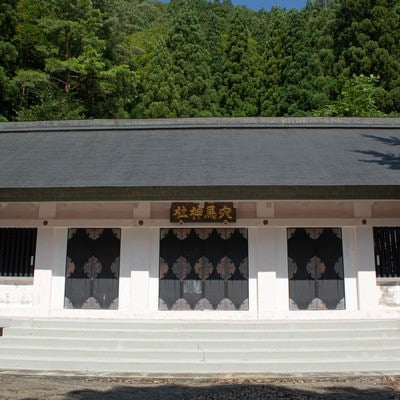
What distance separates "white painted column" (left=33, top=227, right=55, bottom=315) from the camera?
26.8 ft

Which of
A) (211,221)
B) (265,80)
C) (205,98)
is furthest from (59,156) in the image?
(265,80)

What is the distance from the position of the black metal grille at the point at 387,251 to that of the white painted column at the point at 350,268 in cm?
42

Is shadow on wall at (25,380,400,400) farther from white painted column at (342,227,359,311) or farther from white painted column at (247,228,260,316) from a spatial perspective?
white painted column at (342,227,359,311)

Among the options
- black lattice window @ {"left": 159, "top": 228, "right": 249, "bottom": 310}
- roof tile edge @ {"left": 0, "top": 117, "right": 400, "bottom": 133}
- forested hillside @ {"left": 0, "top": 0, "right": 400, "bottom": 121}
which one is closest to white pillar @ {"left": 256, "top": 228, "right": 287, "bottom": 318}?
black lattice window @ {"left": 159, "top": 228, "right": 249, "bottom": 310}

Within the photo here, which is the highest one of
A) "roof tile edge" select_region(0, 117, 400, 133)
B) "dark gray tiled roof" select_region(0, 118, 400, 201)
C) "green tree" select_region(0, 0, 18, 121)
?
"green tree" select_region(0, 0, 18, 121)

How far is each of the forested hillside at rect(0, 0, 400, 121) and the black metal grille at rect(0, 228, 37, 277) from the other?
13.8 meters

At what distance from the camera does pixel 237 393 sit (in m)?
5.27

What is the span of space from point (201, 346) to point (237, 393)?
1.69 m

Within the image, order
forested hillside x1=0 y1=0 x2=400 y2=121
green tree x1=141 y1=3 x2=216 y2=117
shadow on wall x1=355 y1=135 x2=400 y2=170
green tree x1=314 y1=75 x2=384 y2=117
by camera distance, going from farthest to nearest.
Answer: green tree x1=141 y1=3 x2=216 y2=117 → forested hillside x1=0 y1=0 x2=400 y2=121 → green tree x1=314 y1=75 x2=384 y2=117 → shadow on wall x1=355 y1=135 x2=400 y2=170

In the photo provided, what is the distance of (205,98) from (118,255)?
20.4 metres

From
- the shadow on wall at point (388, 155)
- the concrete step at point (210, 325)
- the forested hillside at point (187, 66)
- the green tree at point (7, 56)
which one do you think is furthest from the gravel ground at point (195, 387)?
the green tree at point (7, 56)

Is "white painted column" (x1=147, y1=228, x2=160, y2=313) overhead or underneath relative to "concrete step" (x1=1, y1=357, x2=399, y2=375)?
overhead

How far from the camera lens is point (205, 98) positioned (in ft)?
89.1

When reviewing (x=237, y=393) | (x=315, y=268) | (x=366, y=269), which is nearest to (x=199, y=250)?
(x=315, y=268)
